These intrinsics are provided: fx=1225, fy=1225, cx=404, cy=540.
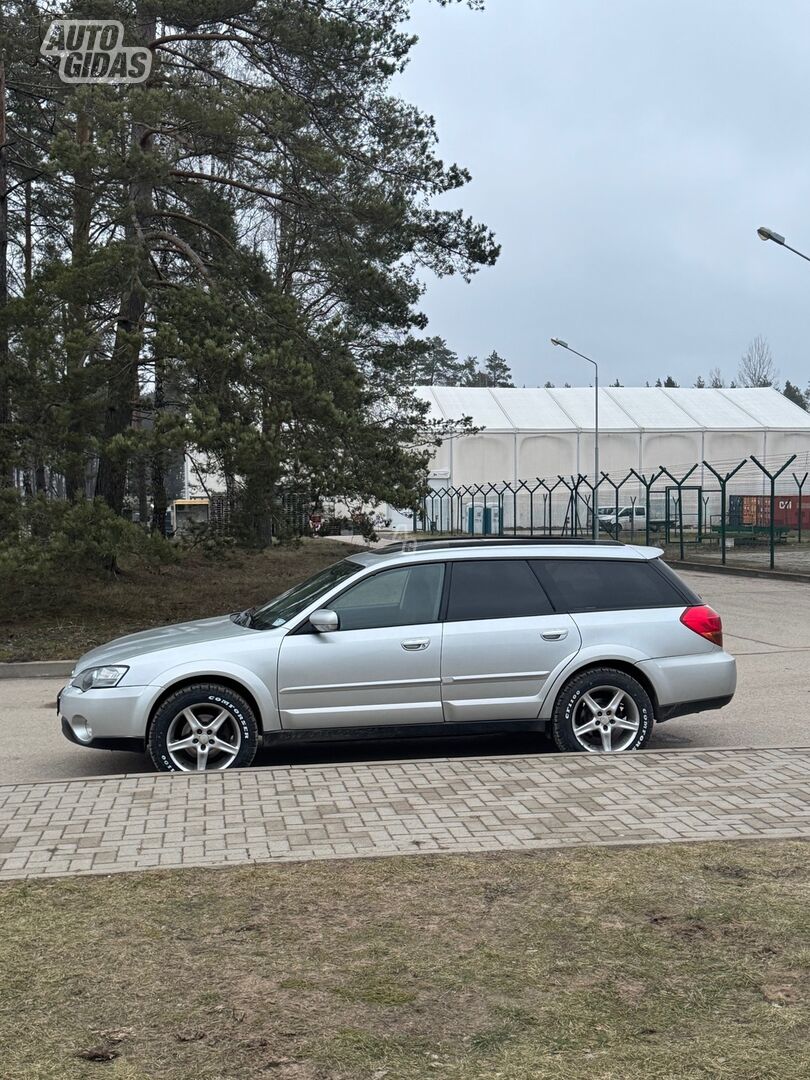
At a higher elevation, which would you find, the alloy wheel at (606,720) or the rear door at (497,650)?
the rear door at (497,650)

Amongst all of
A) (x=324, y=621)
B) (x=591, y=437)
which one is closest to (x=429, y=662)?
(x=324, y=621)

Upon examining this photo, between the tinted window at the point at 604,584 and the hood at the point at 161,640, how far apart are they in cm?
216

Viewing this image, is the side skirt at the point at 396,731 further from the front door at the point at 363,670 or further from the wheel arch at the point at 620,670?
the wheel arch at the point at 620,670

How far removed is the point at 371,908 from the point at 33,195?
92.3 ft

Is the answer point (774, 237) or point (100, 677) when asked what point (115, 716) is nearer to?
point (100, 677)

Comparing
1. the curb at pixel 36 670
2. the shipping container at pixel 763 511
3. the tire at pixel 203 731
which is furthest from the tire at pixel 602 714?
the shipping container at pixel 763 511

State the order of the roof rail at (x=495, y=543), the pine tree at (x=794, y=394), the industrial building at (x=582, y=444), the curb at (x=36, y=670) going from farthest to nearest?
the pine tree at (x=794, y=394) → the industrial building at (x=582, y=444) → the curb at (x=36, y=670) → the roof rail at (x=495, y=543)

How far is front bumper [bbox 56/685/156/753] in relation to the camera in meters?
7.89

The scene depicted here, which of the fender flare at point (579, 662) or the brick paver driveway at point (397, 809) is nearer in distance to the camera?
the brick paver driveway at point (397, 809)

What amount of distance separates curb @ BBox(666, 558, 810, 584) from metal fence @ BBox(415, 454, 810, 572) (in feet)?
1.68

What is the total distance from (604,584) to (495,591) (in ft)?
2.69

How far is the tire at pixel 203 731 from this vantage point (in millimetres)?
7891

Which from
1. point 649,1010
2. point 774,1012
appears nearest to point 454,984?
point 649,1010

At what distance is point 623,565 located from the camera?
29.1ft
